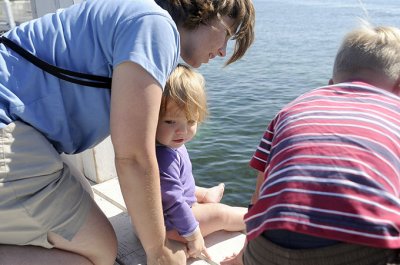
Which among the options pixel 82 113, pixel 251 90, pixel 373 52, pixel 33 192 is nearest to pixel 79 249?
pixel 33 192

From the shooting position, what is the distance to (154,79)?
1.58 metres

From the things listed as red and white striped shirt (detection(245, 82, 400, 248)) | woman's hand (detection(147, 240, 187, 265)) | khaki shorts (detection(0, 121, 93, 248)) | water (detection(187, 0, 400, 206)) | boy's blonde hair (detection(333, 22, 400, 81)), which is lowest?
water (detection(187, 0, 400, 206))

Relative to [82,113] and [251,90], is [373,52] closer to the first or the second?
[82,113]

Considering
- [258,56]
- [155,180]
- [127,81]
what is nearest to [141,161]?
[155,180]

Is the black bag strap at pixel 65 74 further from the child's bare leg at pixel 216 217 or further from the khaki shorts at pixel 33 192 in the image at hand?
the child's bare leg at pixel 216 217

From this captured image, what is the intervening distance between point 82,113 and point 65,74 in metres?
0.17

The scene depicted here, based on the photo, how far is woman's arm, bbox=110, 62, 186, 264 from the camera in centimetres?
156

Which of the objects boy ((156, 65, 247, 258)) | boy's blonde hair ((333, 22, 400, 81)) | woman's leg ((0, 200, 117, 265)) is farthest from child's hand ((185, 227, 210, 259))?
boy's blonde hair ((333, 22, 400, 81))

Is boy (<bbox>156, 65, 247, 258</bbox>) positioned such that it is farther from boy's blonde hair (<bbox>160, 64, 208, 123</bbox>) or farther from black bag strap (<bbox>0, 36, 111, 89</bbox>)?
black bag strap (<bbox>0, 36, 111, 89</bbox>)

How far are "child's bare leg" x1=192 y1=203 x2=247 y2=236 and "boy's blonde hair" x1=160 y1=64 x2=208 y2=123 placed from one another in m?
0.50

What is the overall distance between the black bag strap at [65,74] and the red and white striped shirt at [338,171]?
26.4 inches

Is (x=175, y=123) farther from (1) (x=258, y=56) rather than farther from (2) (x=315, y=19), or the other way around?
(2) (x=315, y=19)

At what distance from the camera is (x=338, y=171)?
4.29ft

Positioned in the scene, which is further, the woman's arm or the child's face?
the child's face
